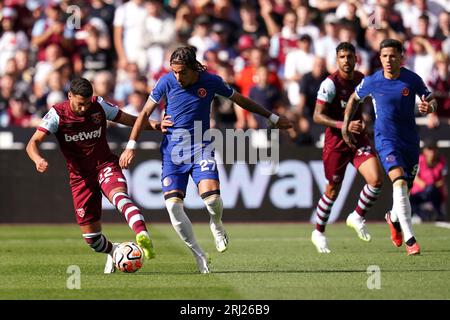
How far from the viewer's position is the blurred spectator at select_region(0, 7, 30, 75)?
2267 cm

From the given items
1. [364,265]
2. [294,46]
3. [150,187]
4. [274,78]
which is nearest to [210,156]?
[364,265]

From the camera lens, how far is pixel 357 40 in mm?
22656

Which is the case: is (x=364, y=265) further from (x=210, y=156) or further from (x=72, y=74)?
(x=72, y=74)

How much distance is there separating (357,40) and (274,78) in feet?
7.66

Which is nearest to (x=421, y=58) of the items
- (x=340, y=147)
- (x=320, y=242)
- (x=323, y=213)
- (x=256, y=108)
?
(x=340, y=147)

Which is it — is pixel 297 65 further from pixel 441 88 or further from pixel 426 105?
pixel 426 105

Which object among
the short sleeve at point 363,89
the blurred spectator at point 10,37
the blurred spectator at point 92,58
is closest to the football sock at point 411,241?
the short sleeve at point 363,89

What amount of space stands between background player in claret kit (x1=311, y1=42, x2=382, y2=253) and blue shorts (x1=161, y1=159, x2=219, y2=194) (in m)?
2.67

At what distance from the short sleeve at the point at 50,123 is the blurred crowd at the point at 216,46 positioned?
870 cm

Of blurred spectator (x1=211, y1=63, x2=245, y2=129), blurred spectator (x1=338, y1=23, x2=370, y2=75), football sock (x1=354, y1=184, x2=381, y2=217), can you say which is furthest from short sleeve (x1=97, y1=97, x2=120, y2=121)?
blurred spectator (x1=338, y1=23, x2=370, y2=75)

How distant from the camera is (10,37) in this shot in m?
23.0

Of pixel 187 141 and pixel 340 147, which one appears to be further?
pixel 340 147

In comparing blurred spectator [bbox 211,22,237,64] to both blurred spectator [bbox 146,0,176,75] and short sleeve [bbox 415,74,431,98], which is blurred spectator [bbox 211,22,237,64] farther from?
short sleeve [bbox 415,74,431,98]

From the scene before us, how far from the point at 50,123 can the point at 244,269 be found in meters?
2.77
